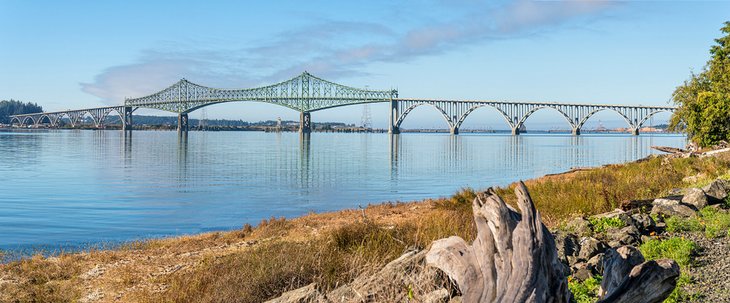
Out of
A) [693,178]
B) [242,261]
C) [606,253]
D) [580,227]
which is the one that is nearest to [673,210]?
[580,227]

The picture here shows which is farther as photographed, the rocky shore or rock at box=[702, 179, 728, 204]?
rock at box=[702, 179, 728, 204]

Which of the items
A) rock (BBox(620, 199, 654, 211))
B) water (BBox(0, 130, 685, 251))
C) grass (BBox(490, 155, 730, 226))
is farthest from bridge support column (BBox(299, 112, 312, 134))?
rock (BBox(620, 199, 654, 211))

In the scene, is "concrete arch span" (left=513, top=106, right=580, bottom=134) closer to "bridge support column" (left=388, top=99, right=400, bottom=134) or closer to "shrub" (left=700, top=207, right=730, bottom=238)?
"bridge support column" (left=388, top=99, right=400, bottom=134)

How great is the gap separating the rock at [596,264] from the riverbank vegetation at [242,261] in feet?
6.63

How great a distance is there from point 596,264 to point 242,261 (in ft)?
14.6

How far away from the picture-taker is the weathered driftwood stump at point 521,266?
4008mm

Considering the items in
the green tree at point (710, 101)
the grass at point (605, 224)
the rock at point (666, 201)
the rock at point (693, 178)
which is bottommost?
the grass at point (605, 224)

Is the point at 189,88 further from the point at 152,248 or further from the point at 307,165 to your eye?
the point at 152,248

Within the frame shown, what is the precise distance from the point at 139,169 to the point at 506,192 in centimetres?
2647

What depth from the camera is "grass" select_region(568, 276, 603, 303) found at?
5.87 m

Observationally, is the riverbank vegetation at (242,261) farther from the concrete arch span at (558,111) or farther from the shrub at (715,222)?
the concrete arch span at (558,111)

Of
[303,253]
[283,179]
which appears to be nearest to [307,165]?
[283,179]

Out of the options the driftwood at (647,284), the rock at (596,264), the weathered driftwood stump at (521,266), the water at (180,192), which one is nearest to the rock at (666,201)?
the rock at (596,264)

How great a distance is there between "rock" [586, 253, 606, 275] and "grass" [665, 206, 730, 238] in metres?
2.39
